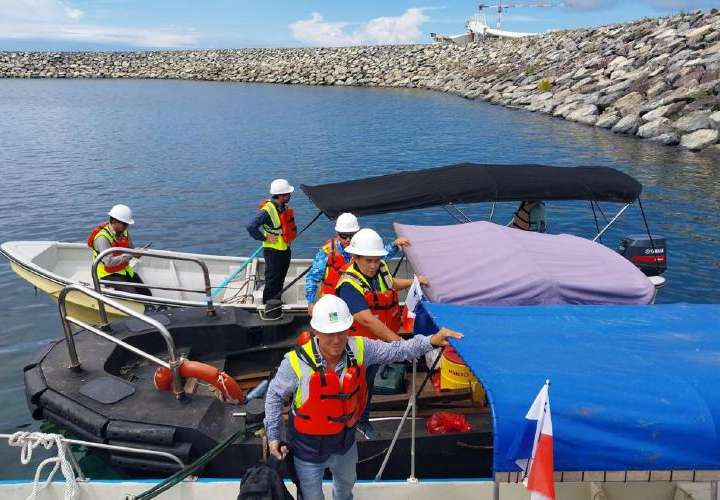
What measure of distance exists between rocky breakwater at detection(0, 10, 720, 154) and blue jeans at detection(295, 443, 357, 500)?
29228 mm

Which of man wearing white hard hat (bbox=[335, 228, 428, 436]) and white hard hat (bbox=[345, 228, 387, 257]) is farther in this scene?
white hard hat (bbox=[345, 228, 387, 257])

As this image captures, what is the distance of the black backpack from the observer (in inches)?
152

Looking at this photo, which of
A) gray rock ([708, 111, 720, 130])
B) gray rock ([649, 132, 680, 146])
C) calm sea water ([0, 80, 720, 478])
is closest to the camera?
calm sea water ([0, 80, 720, 478])

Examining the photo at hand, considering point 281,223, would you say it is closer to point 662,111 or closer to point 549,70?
point 662,111

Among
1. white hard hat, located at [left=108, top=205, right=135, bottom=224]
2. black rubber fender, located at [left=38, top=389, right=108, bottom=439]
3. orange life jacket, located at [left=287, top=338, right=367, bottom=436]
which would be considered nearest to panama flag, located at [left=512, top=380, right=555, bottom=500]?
orange life jacket, located at [left=287, top=338, right=367, bottom=436]

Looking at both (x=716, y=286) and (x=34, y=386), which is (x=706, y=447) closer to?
(x=34, y=386)

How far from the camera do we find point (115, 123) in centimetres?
4197

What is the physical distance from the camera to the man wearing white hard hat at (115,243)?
8469mm

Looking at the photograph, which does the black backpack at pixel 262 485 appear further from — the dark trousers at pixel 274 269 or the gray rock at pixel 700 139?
the gray rock at pixel 700 139

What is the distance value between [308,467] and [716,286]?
45.3 feet

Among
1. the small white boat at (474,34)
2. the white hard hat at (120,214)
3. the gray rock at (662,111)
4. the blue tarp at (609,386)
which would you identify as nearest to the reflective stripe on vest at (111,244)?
the white hard hat at (120,214)

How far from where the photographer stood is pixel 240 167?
28.0 metres

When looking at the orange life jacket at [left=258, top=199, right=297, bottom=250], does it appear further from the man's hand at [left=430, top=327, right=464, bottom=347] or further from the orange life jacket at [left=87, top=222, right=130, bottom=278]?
the man's hand at [left=430, top=327, right=464, bottom=347]

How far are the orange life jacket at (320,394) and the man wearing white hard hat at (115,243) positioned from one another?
5.25 m
